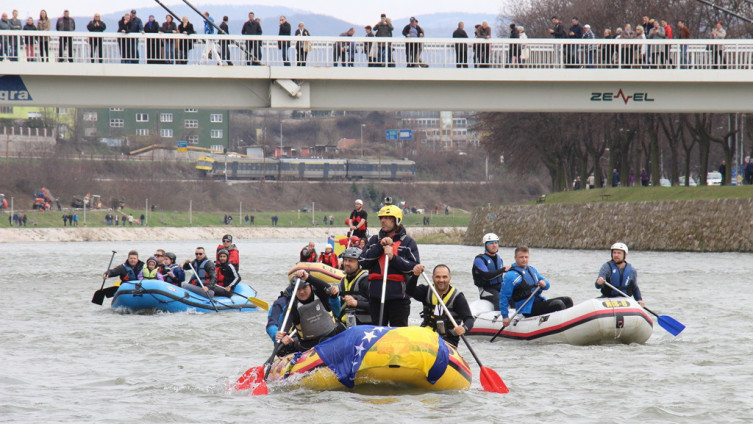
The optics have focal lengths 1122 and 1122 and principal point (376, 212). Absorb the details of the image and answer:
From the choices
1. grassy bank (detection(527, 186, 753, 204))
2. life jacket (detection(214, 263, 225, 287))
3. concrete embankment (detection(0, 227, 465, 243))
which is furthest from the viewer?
concrete embankment (detection(0, 227, 465, 243))

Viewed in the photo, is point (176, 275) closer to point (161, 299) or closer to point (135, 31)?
point (161, 299)

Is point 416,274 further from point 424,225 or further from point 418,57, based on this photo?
point 424,225

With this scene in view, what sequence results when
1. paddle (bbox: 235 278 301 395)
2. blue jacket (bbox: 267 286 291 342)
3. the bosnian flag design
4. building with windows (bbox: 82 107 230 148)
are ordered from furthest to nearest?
1. building with windows (bbox: 82 107 230 148)
2. blue jacket (bbox: 267 286 291 342)
3. paddle (bbox: 235 278 301 395)
4. the bosnian flag design

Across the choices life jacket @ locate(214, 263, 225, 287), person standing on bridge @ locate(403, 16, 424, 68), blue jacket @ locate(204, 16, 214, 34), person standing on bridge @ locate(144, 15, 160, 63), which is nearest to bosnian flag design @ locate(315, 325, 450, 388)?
life jacket @ locate(214, 263, 225, 287)

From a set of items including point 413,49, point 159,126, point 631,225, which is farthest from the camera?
point 159,126

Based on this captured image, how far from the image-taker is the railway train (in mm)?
124406

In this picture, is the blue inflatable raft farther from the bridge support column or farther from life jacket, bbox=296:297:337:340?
the bridge support column

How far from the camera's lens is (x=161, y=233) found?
9288 centimetres

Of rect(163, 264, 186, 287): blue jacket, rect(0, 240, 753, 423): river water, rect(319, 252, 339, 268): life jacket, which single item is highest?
rect(319, 252, 339, 268): life jacket

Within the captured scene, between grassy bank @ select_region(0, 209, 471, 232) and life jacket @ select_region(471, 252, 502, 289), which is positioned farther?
grassy bank @ select_region(0, 209, 471, 232)

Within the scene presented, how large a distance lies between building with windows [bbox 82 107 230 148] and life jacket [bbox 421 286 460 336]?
115m

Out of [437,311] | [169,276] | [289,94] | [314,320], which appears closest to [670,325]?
[437,311]

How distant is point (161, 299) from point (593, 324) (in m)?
10.4

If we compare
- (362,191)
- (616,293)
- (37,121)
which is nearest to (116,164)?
(37,121)
